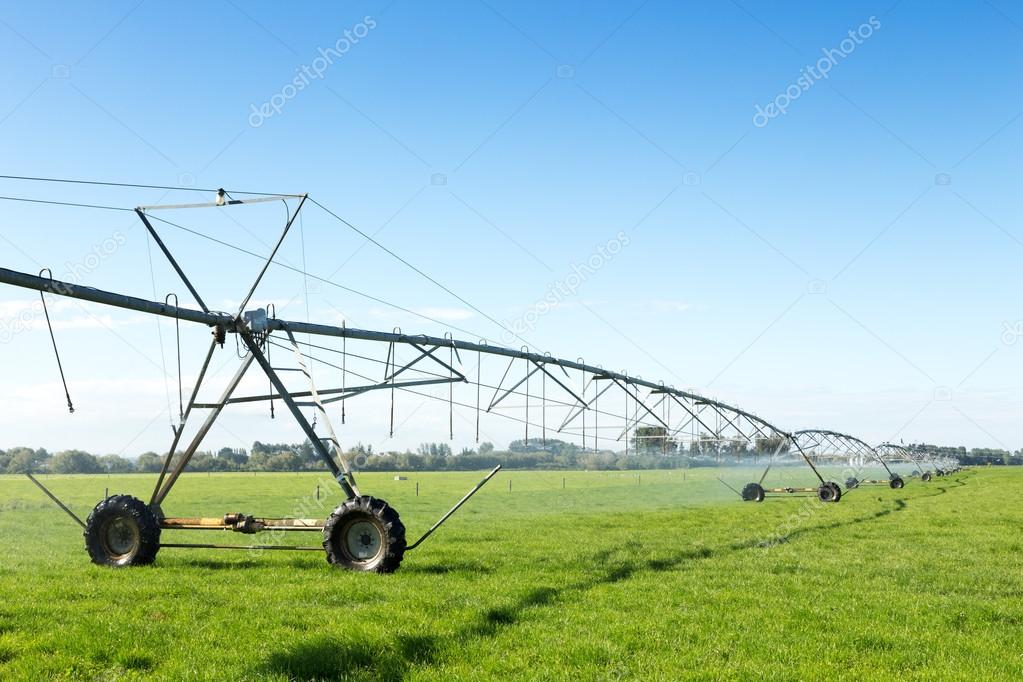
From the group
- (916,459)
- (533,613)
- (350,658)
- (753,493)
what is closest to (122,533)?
(350,658)

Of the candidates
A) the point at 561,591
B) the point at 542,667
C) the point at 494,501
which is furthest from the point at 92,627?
the point at 494,501

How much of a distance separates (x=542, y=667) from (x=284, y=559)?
1036 cm

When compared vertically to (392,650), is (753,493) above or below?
above

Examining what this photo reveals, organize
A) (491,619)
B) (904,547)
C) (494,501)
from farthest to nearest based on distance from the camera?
(494,501), (904,547), (491,619)

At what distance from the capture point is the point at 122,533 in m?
17.7

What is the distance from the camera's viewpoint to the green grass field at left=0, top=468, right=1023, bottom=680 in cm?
965

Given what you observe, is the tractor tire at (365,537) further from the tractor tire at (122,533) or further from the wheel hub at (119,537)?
the wheel hub at (119,537)

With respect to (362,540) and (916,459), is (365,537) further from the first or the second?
(916,459)

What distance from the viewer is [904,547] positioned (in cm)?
2206

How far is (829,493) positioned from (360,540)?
3985 cm

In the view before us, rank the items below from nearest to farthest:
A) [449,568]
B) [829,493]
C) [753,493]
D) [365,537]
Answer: [365,537] < [449,568] < [829,493] < [753,493]

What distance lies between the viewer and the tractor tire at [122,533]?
17.1 m

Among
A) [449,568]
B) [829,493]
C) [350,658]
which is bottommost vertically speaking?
[350,658]

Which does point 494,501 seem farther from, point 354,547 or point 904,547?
point 354,547
